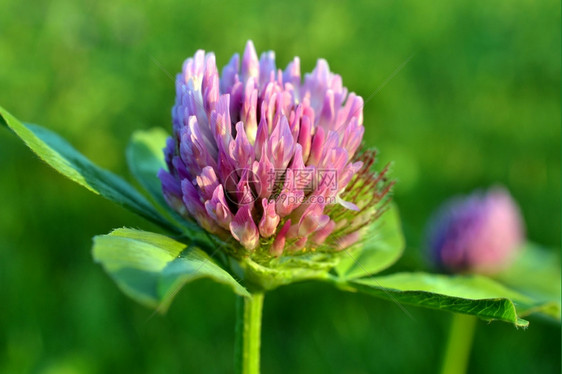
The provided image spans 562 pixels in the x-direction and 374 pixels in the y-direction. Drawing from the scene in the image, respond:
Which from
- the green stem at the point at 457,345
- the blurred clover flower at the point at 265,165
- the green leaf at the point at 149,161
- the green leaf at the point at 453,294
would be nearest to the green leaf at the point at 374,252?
the green leaf at the point at 453,294

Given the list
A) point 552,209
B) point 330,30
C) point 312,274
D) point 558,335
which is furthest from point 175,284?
point 330,30

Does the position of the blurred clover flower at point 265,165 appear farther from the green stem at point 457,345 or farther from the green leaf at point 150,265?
the green stem at point 457,345

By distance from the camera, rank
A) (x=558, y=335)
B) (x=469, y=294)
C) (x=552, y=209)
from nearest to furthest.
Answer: (x=469, y=294) → (x=558, y=335) → (x=552, y=209)

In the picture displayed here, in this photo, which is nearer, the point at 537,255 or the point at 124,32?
the point at 537,255

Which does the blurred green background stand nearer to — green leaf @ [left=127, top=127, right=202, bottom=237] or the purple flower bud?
green leaf @ [left=127, top=127, right=202, bottom=237]

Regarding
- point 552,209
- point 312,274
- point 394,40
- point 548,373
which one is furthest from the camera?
point 394,40

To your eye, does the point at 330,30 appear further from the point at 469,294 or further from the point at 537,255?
the point at 469,294

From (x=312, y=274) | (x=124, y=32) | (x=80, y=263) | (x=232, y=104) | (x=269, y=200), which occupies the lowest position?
(x=80, y=263)

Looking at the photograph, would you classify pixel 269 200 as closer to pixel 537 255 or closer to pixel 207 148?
pixel 207 148

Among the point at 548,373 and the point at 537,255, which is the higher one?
the point at 537,255
